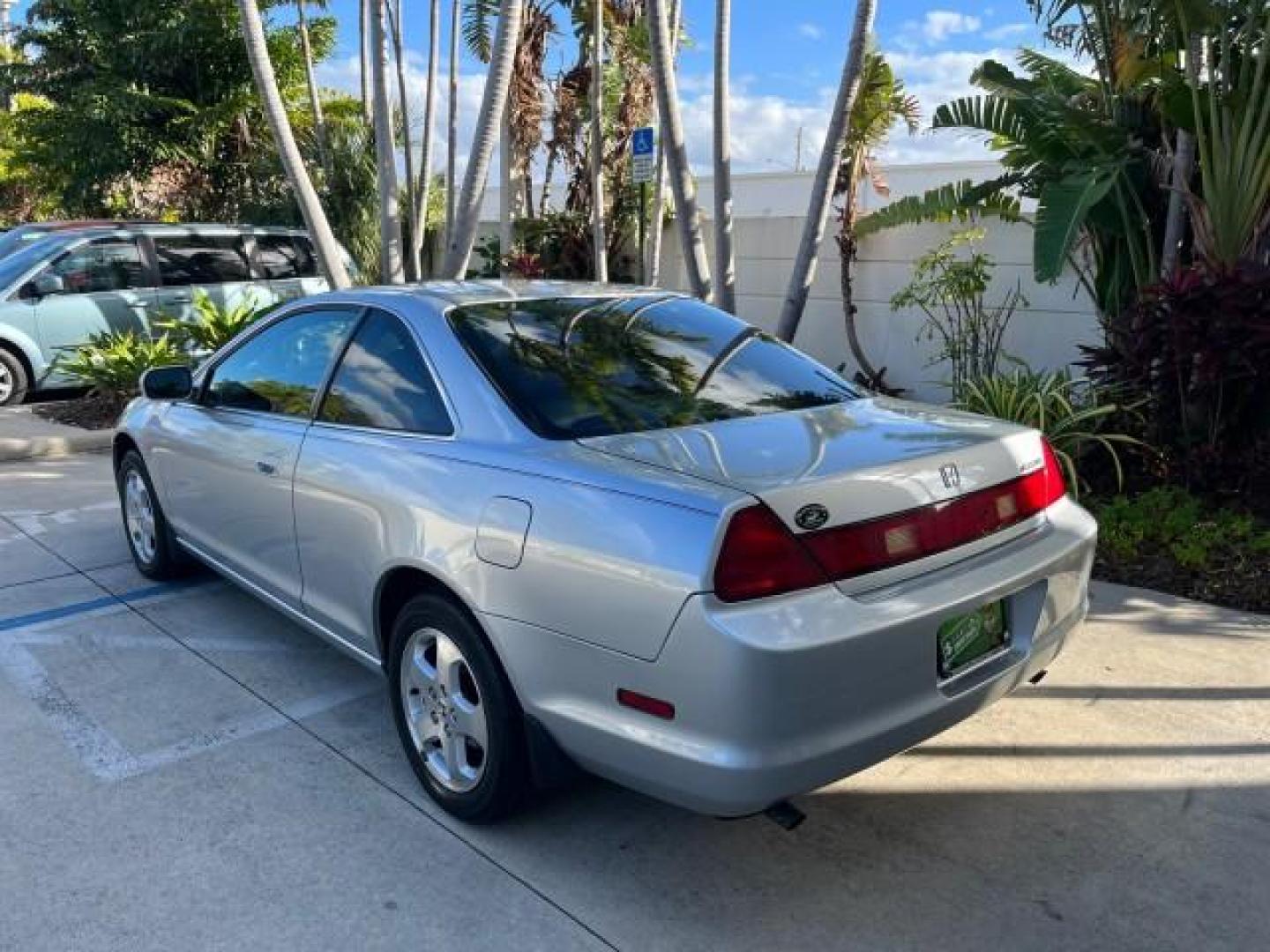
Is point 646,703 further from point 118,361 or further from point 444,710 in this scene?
point 118,361

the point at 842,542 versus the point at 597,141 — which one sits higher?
the point at 597,141

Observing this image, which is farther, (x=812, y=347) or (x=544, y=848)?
(x=812, y=347)

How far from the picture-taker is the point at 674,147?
7496 mm

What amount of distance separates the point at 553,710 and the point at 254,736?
5.04ft

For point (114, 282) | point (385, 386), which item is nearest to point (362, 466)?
point (385, 386)

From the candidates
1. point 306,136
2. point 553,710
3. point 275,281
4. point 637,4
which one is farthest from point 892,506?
point 306,136

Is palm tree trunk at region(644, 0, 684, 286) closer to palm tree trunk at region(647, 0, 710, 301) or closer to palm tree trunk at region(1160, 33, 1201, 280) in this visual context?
palm tree trunk at region(647, 0, 710, 301)

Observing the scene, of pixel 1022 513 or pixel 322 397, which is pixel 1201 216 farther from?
pixel 322 397

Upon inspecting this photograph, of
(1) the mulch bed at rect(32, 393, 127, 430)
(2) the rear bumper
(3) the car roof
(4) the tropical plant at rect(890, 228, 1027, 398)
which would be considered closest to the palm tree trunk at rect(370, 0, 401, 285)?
(1) the mulch bed at rect(32, 393, 127, 430)

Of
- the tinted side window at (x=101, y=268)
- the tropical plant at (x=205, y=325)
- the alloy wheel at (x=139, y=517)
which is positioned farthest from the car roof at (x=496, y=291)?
the tinted side window at (x=101, y=268)

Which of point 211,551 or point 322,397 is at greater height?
point 322,397

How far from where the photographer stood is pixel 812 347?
10180mm

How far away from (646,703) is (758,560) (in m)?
0.44

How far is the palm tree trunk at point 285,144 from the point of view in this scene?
8.80 m
